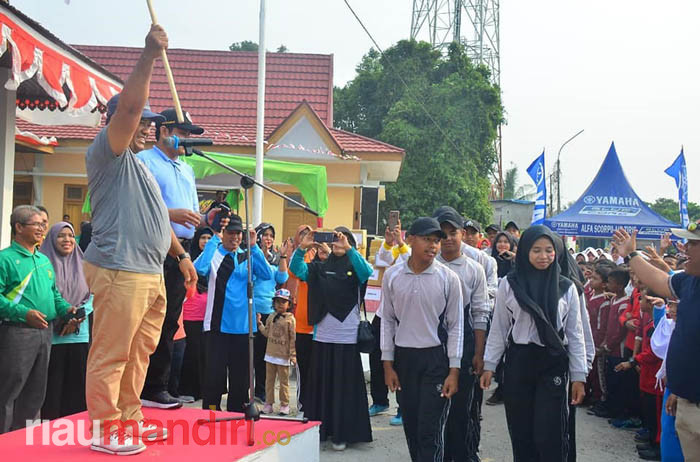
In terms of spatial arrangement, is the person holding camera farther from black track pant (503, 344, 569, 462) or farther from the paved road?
black track pant (503, 344, 569, 462)

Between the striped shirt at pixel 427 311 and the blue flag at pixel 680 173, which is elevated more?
the blue flag at pixel 680 173

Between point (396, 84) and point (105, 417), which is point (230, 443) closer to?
point (105, 417)

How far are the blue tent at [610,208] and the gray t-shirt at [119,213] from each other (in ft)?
47.4

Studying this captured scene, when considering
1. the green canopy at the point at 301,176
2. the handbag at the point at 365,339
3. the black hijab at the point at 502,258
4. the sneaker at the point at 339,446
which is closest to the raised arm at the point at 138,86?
the handbag at the point at 365,339

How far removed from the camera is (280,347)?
793 cm

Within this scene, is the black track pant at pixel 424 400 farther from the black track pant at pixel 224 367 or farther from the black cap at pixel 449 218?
the black track pant at pixel 224 367

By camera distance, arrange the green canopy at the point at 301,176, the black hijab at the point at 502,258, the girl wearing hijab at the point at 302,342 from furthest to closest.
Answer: the green canopy at the point at 301,176, the black hijab at the point at 502,258, the girl wearing hijab at the point at 302,342

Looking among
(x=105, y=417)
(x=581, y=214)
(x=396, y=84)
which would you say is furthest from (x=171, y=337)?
(x=396, y=84)

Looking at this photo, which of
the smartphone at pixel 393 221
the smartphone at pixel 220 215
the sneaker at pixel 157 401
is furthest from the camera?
the smartphone at pixel 393 221

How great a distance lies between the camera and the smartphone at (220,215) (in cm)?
504

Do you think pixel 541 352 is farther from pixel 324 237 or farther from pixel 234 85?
pixel 234 85

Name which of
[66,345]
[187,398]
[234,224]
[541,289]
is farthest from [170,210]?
[187,398]

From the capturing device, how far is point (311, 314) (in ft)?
22.9

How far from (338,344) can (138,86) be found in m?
4.14
